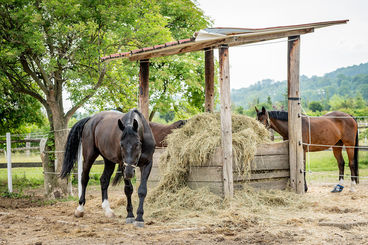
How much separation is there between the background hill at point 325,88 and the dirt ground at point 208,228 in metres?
41.0

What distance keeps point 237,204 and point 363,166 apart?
31.1 feet

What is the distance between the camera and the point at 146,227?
17.0 ft

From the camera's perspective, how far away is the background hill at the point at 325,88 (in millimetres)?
77025

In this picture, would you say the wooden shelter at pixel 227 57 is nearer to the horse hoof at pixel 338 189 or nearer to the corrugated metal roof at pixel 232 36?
the corrugated metal roof at pixel 232 36

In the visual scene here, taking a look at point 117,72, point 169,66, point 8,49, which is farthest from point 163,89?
point 8,49

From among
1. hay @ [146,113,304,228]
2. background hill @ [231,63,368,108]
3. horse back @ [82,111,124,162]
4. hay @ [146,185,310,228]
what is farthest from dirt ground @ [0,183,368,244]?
background hill @ [231,63,368,108]

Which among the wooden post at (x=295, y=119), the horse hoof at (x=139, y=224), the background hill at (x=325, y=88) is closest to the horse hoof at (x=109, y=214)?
the horse hoof at (x=139, y=224)

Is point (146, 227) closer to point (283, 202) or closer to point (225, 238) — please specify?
point (225, 238)

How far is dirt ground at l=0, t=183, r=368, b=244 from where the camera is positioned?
14.0ft

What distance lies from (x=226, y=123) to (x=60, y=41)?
4.76m

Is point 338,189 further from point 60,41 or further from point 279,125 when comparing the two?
point 60,41

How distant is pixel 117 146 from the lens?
5.92 meters

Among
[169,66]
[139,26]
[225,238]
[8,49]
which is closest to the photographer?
[225,238]

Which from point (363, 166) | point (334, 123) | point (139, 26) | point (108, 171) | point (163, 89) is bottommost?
point (363, 166)
